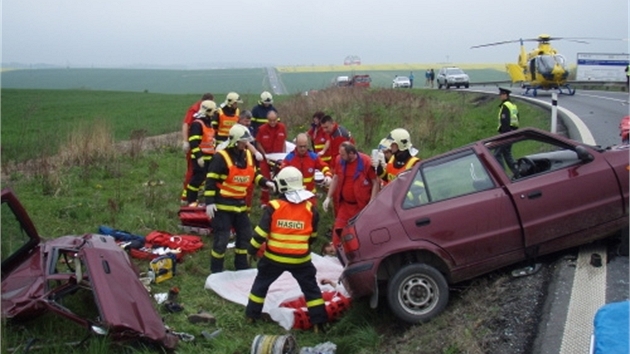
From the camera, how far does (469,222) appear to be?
5.65 metres

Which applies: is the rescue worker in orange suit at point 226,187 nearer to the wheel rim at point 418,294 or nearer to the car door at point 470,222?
the car door at point 470,222

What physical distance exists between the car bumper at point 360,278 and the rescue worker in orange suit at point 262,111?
6307mm

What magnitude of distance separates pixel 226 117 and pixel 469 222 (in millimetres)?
6262

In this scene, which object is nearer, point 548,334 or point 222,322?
point 548,334

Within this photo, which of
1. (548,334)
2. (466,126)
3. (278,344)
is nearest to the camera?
(548,334)

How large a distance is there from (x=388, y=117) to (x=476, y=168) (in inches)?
562

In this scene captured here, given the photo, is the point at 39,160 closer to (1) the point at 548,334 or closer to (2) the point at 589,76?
(1) the point at 548,334

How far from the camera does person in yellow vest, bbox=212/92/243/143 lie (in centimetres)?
1080

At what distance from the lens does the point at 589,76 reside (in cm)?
3744

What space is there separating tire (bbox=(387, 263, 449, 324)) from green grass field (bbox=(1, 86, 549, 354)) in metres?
0.15

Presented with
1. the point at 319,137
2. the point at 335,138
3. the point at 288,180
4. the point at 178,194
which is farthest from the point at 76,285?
the point at 178,194

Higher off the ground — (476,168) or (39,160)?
(476,168)

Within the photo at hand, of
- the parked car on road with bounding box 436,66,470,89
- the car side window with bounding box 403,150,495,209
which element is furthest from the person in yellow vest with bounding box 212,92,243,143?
the parked car on road with bounding box 436,66,470,89

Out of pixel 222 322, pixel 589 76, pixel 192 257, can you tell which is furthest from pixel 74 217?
pixel 589 76
